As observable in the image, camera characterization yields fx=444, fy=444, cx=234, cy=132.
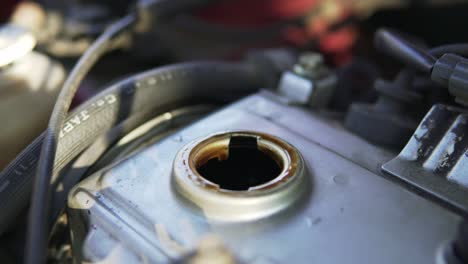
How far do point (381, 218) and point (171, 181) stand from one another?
0.23m

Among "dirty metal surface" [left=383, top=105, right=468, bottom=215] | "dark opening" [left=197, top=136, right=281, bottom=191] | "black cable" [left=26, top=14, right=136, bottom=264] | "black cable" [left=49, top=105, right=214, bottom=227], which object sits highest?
"dirty metal surface" [left=383, top=105, right=468, bottom=215]

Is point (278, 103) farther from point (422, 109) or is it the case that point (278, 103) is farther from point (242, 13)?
point (242, 13)

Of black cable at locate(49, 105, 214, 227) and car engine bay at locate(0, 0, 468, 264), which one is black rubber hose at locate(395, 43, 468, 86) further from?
black cable at locate(49, 105, 214, 227)

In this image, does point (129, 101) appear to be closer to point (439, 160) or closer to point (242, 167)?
point (242, 167)

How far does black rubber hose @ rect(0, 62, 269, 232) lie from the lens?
524mm

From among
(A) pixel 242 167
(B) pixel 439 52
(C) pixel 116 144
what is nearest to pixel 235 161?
(A) pixel 242 167

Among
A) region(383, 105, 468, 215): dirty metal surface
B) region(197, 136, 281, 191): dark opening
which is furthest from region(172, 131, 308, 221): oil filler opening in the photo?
region(383, 105, 468, 215): dirty metal surface

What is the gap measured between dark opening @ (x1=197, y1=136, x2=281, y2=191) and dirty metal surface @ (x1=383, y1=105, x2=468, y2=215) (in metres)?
0.15

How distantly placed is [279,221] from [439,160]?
A: 216mm

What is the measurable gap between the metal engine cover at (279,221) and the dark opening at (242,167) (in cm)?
5

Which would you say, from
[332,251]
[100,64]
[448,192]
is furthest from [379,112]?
[100,64]

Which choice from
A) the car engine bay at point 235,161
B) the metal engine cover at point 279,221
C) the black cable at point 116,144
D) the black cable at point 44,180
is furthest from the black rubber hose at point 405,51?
the black cable at point 44,180

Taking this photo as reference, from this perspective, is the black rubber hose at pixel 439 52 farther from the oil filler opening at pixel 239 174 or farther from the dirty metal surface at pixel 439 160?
the oil filler opening at pixel 239 174

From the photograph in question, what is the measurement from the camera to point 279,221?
0.45 metres
